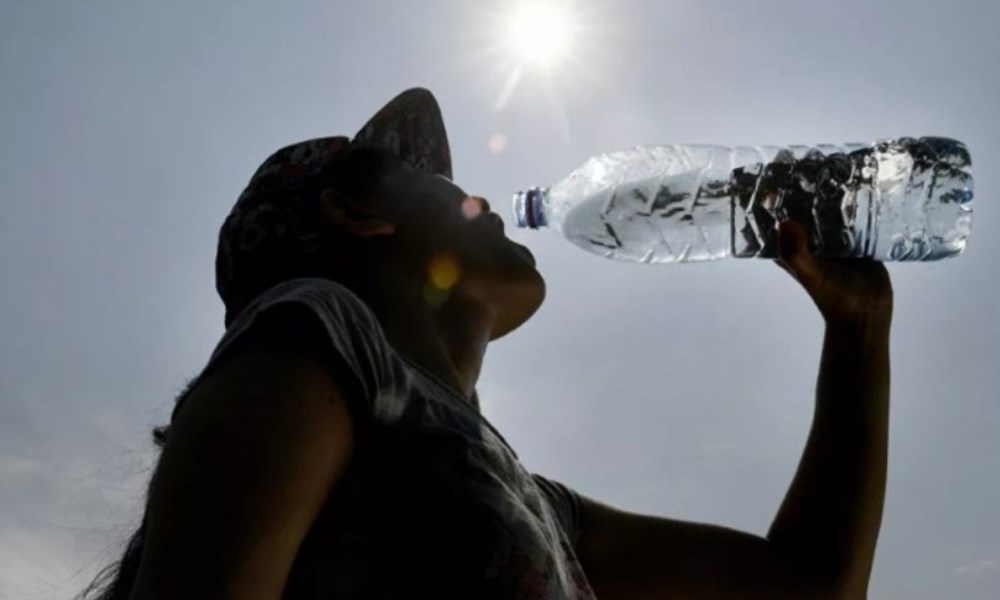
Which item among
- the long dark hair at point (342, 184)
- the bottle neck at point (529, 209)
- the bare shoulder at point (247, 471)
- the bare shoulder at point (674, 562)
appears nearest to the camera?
the bare shoulder at point (247, 471)

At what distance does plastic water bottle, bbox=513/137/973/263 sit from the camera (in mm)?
3211

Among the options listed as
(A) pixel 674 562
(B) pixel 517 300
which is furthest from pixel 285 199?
(A) pixel 674 562

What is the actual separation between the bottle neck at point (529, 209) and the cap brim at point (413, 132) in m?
0.76

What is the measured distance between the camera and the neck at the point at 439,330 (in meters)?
2.04

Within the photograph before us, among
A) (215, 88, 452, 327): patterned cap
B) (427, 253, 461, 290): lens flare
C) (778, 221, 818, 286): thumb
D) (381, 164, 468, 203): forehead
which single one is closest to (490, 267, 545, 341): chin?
(427, 253, 461, 290): lens flare

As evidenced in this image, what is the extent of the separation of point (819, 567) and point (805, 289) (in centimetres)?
75

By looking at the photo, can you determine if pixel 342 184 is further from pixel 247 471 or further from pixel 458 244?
pixel 247 471

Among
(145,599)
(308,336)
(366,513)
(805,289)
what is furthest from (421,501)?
(805,289)

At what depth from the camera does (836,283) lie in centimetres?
264

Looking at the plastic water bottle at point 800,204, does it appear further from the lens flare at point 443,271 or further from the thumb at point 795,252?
the lens flare at point 443,271

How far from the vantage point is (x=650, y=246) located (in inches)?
146

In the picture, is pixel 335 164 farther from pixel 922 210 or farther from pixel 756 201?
pixel 922 210

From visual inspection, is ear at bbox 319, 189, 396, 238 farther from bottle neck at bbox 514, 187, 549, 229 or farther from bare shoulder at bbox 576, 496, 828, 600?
bottle neck at bbox 514, 187, 549, 229

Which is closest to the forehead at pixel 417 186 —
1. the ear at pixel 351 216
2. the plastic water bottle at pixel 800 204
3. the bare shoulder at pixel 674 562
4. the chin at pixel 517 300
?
the ear at pixel 351 216
